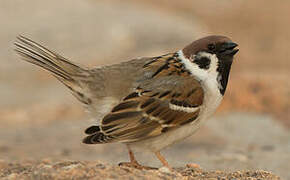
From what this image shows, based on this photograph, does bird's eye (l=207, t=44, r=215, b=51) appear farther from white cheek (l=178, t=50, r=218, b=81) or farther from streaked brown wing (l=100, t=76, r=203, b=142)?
streaked brown wing (l=100, t=76, r=203, b=142)

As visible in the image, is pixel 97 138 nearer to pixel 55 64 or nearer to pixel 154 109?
pixel 154 109

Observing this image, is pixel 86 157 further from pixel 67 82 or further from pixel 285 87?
pixel 285 87

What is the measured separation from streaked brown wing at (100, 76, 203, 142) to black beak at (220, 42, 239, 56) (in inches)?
18.7

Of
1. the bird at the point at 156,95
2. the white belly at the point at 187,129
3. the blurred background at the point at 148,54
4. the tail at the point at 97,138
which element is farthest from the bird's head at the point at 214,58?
the blurred background at the point at 148,54

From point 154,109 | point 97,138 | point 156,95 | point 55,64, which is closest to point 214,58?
point 156,95

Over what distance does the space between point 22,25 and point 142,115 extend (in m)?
11.9

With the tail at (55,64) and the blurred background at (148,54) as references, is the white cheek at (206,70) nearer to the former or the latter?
the tail at (55,64)

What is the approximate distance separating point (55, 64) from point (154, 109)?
130 centimetres

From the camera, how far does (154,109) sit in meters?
7.10

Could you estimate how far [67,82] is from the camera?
740cm

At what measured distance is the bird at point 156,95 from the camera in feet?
22.9

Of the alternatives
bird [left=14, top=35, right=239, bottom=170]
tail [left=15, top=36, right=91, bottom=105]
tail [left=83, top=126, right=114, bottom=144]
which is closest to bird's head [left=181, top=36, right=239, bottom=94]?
bird [left=14, top=35, right=239, bottom=170]

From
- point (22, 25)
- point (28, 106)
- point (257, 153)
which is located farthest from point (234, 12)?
point (257, 153)

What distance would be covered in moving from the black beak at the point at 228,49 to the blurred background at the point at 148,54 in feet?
7.56
